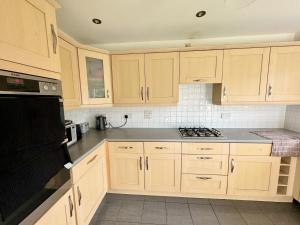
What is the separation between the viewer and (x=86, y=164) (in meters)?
1.52

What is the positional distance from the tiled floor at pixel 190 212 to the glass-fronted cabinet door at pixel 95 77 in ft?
4.54

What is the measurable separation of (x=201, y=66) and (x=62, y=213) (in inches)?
82.9

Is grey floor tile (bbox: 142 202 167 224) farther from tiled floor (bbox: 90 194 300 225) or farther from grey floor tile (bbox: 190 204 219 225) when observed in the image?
grey floor tile (bbox: 190 204 219 225)

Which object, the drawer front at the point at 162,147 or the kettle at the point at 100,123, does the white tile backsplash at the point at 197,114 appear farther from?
the drawer front at the point at 162,147

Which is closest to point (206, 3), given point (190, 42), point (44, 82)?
point (190, 42)

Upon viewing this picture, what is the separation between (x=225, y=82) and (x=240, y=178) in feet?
4.07

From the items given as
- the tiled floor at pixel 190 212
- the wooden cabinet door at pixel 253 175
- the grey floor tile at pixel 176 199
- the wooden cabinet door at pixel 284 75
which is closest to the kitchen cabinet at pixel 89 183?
the tiled floor at pixel 190 212

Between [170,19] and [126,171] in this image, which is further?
[126,171]

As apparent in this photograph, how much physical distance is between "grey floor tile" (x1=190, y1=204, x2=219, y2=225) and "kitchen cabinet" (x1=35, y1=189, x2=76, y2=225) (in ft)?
4.28

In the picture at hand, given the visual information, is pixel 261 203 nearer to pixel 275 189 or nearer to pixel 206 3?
pixel 275 189

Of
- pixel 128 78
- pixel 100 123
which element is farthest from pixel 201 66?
pixel 100 123

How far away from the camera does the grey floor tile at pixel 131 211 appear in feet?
5.82

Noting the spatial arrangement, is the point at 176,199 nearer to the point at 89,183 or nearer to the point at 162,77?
the point at 89,183

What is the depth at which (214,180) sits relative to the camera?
6.50 ft
